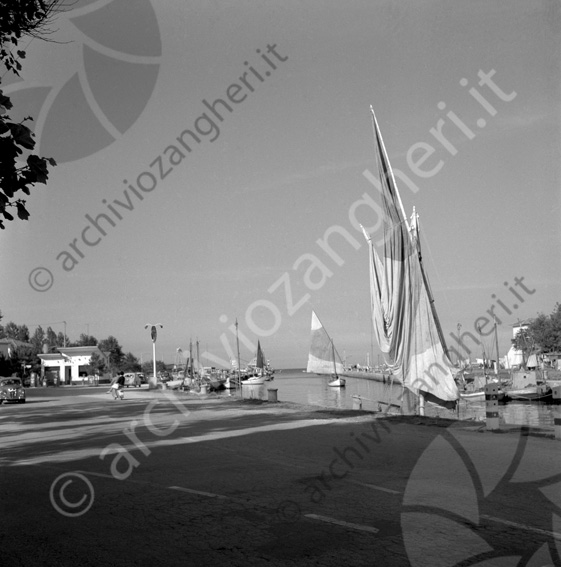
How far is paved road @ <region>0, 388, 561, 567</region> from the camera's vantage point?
5492 millimetres

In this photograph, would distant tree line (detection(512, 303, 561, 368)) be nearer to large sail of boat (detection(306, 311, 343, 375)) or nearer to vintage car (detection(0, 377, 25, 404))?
large sail of boat (detection(306, 311, 343, 375))

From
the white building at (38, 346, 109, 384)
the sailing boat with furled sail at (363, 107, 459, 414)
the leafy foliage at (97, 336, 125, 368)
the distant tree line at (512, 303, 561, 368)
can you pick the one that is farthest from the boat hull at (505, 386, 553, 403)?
the leafy foliage at (97, 336, 125, 368)

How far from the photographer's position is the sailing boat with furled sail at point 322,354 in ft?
265

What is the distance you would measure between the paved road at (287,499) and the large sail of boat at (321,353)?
65.3 meters

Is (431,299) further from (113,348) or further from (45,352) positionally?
(113,348)

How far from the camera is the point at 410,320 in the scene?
66.5 ft

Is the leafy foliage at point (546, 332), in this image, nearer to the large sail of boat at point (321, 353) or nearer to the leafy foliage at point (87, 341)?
the large sail of boat at point (321, 353)

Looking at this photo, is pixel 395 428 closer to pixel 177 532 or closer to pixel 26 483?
pixel 26 483

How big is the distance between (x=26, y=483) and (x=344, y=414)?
1194 cm

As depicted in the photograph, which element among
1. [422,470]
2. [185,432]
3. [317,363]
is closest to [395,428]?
[185,432]

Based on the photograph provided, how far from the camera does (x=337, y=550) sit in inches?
213
